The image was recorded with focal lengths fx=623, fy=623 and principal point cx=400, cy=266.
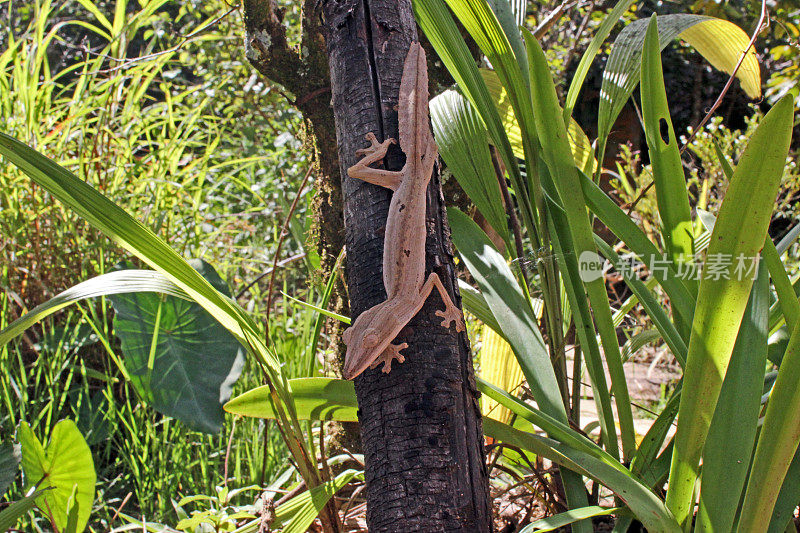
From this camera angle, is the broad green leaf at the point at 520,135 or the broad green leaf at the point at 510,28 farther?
the broad green leaf at the point at 520,135

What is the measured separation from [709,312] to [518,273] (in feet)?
1.94

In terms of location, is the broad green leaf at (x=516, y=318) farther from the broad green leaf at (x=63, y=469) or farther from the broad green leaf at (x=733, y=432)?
the broad green leaf at (x=63, y=469)

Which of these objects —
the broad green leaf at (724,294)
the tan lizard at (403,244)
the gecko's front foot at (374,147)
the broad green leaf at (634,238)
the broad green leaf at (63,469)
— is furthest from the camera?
the broad green leaf at (63,469)

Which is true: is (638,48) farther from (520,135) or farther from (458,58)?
(458,58)

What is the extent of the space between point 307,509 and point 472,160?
93 centimetres

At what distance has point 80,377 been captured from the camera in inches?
112

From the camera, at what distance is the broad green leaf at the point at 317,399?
1.35m

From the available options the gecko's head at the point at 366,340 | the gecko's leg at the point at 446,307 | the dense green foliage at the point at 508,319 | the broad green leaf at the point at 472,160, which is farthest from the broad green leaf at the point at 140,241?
the broad green leaf at the point at 472,160

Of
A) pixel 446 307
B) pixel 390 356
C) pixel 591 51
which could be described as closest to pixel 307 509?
pixel 390 356

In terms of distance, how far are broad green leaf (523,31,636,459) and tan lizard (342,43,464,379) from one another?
26 cm

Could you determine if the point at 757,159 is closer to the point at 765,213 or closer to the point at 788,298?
the point at 765,213

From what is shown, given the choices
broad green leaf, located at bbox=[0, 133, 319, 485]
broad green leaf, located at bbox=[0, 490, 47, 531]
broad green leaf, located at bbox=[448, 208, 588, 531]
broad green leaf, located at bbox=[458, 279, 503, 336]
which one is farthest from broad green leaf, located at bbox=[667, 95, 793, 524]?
broad green leaf, located at bbox=[0, 490, 47, 531]

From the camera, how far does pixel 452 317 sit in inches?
45.4

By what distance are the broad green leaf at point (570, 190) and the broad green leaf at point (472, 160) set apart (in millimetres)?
223
